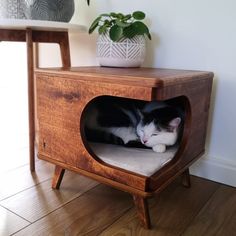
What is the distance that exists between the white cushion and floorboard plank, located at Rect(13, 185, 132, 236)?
0.49 feet

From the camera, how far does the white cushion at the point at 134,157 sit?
2.03 ft

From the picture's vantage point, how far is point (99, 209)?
71cm

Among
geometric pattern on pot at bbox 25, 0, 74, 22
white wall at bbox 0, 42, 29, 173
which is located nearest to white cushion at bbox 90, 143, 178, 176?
geometric pattern on pot at bbox 25, 0, 74, 22

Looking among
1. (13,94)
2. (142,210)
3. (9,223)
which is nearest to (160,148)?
(142,210)

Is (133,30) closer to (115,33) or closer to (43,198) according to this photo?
(115,33)

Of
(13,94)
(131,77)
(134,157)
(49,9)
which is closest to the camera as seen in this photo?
(131,77)

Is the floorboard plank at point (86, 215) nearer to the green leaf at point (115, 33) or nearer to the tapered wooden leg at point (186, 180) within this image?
the tapered wooden leg at point (186, 180)

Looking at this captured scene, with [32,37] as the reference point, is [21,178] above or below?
below

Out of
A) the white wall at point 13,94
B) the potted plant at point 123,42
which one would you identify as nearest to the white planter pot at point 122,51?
the potted plant at point 123,42

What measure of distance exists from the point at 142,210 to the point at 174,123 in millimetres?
237

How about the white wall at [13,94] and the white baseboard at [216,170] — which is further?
the white wall at [13,94]

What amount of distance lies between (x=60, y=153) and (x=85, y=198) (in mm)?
161

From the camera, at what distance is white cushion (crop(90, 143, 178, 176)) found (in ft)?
2.03

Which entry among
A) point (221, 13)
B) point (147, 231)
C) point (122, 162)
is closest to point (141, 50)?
point (221, 13)
